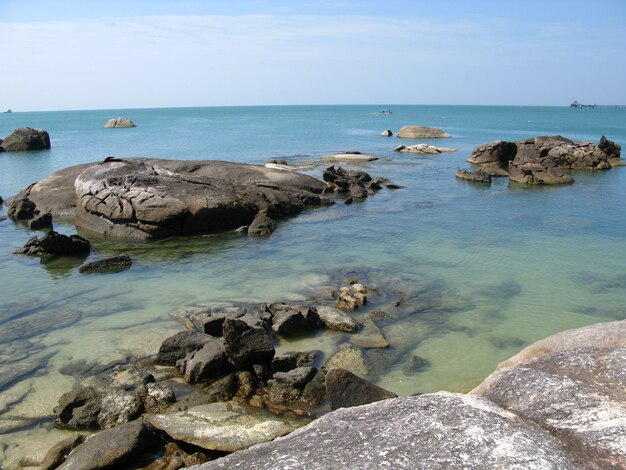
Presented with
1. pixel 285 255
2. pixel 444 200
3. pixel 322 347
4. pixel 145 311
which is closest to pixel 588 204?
pixel 444 200

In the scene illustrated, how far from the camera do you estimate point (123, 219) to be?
19.1m

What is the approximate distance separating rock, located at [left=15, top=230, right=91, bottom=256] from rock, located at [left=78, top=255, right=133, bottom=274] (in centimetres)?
178

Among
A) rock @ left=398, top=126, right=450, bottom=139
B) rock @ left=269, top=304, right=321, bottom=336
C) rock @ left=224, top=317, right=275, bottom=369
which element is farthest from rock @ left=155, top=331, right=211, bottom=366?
rock @ left=398, top=126, right=450, bottom=139

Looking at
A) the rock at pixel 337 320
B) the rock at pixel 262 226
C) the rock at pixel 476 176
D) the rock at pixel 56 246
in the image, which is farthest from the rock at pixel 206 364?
the rock at pixel 476 176

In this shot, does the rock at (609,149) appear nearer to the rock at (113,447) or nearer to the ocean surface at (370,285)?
the ocean surface at (370,285)

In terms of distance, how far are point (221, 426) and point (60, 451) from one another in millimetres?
2042

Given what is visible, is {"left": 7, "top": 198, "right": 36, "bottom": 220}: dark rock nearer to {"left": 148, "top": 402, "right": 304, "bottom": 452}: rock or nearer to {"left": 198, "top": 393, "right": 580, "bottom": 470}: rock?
{"left": 148, "top": 402, "right": 304, "bottom": 452}: rock

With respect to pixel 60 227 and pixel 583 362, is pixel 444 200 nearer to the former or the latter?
pixel 60 227

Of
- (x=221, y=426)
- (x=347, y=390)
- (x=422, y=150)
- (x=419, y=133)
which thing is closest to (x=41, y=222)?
(x=221, y=426)

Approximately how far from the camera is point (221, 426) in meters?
7.12

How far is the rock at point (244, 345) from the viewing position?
29.6ft

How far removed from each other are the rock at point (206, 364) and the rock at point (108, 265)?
684 cm

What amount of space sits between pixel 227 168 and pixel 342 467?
21.9 metres

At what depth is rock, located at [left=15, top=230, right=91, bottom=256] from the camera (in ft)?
54.6
